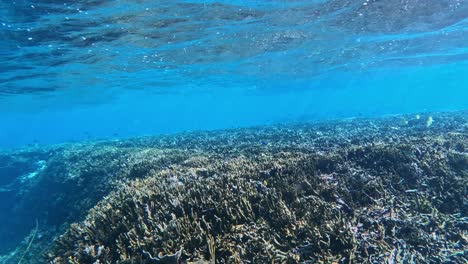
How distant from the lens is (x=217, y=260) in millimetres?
4039

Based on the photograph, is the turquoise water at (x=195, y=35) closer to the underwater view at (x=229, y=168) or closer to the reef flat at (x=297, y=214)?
the underwater view at (x=229, y=168)

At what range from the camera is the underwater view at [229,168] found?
455cm

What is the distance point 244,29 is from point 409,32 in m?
14.7

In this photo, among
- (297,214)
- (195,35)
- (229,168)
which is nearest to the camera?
(297,214)

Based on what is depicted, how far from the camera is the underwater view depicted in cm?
455

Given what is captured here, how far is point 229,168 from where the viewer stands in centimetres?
789

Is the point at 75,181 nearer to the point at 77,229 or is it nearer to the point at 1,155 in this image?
the point at 77,229

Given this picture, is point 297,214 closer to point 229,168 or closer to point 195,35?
point 229,168

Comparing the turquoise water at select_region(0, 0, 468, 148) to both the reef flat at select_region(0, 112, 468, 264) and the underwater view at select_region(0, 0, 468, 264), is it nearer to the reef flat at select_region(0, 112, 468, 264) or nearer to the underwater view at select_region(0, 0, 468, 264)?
the underwater view at select_region(0, 0, 468, 264)

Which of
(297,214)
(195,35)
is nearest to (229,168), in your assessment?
(297,214)

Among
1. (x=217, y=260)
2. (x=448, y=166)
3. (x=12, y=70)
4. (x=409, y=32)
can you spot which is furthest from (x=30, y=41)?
(x=409, y=32)

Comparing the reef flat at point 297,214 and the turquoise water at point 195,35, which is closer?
the reef flat at point 297,214

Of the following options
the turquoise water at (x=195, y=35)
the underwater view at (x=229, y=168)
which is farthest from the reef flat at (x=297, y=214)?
the turquoise water at (x=195, y=35)

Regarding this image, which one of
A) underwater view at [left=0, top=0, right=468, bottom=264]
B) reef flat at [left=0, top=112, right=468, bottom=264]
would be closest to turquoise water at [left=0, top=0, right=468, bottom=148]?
underwater view at [left=0, top=0, right=468, bottom=264]
